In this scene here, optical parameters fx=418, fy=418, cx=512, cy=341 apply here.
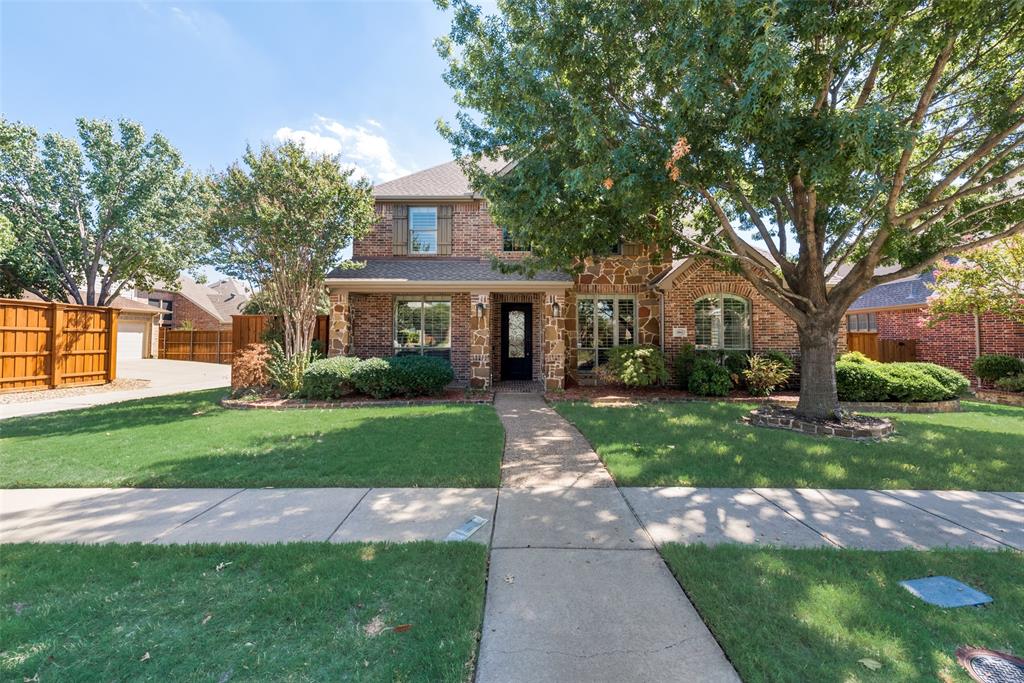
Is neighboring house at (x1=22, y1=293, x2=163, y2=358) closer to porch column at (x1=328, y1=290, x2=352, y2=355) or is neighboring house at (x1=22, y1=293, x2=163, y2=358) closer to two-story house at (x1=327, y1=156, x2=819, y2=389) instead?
porch column at (x1=328, y1=290, x2=352, y2=355)

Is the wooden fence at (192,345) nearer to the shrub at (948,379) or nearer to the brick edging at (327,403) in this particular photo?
the brick edging at (327,403)

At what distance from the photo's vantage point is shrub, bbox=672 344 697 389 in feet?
36.5

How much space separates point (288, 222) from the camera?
928 cm

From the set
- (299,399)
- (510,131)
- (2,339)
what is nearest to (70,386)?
(2,339)

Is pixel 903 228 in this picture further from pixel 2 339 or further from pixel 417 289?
pixel 2 339

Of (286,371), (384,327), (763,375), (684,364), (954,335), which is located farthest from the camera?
(954,335)

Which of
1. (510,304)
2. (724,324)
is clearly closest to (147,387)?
(510,304)

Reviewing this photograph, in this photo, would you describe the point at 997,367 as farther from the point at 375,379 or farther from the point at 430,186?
the point at 430,186

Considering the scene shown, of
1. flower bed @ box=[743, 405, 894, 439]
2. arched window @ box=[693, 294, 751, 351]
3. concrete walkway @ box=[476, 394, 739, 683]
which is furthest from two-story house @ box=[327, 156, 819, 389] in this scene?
concrete walkway @ box=[476, 394, 739, 683]

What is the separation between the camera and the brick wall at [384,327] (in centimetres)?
1241

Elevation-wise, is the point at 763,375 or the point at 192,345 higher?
the point at 192,345

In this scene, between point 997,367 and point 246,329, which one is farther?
point 246,329

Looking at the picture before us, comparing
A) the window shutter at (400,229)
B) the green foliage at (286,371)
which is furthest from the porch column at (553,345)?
the green foliage at (286,371)

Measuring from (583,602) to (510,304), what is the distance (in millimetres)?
11039
